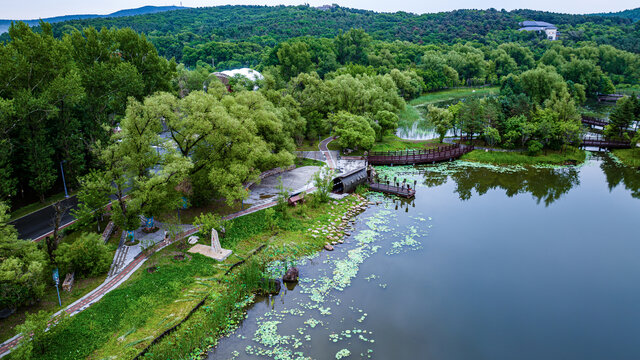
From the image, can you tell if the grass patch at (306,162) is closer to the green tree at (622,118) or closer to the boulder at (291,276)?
the boulder at (291,276)

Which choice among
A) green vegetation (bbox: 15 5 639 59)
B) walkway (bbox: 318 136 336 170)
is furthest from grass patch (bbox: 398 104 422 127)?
green vegetation (bbox: 15 5 639 59)

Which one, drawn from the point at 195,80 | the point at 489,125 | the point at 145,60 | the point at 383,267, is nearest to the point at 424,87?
the point at 489,125

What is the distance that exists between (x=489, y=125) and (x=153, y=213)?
1703 inches

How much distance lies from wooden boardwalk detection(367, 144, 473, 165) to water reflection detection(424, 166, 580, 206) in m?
2.61

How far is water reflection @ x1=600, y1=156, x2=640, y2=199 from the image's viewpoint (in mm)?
41062

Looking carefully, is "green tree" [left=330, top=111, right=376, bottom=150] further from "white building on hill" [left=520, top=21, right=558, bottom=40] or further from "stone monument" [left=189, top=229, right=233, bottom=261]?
"white building on hill" [left=520, top=21, right=558, bottom=40]

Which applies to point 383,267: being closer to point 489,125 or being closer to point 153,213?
point 153,213

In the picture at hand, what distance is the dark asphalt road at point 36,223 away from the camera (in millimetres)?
26820

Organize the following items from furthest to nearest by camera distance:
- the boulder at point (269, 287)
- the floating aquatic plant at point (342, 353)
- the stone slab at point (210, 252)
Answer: the stone slab at point (210, 252) → the boulder at point (269, 287) → the floating aquatic plant at point (342, 353)

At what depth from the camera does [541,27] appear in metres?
161

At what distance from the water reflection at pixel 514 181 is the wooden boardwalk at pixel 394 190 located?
514 cm

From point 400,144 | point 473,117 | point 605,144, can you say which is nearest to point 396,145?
point 400,144

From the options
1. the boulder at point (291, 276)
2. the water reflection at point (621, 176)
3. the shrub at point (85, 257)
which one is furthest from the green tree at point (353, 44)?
the shrub at point (85, 257)

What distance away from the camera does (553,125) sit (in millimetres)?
48594
